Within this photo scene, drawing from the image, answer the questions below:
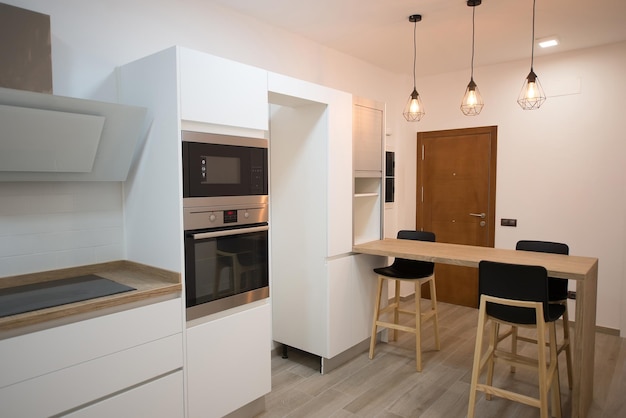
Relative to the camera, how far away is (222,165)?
2273 mm

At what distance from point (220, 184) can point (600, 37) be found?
366cm

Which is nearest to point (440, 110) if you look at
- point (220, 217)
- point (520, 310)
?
point (520, 310)

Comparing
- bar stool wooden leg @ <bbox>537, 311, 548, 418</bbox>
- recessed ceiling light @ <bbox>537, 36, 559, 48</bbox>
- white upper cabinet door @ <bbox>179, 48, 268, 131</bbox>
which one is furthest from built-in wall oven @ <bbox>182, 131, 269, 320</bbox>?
recessed ceiling light @ <bbox>537, 36, 559, 48</bbox>

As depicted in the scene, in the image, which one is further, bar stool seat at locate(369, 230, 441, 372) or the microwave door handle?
bar stool seat at locate(369, 230, 441, 372)

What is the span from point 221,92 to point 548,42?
3.15 metres

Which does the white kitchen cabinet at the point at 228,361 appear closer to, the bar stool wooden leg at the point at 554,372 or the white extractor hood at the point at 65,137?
the white extractor hood at the point at 65,137

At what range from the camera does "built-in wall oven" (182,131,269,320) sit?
2129 millimetres

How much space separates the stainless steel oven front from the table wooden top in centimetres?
107

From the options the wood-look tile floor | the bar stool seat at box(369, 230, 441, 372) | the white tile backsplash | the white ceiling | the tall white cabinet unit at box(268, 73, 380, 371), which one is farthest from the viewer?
the bar stool seat at box(369, 230, 441, 372)

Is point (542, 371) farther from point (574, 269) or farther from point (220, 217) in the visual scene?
point (220, 217)

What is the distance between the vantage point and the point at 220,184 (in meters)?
2.26

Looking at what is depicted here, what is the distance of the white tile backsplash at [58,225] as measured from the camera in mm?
2031

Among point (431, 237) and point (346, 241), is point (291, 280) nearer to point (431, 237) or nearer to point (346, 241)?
point (346, 241)

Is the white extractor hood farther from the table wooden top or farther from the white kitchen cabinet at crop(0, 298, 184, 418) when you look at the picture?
the table wooden top
